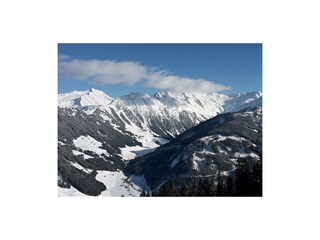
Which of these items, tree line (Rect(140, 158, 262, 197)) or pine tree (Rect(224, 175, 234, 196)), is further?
pine tree (Rect(224, 175, 234, 196))

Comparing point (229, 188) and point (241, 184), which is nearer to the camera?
point (241, 184)

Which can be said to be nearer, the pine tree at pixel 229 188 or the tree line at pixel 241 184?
the tree line at pixel 241 184

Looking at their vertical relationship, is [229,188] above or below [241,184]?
below
